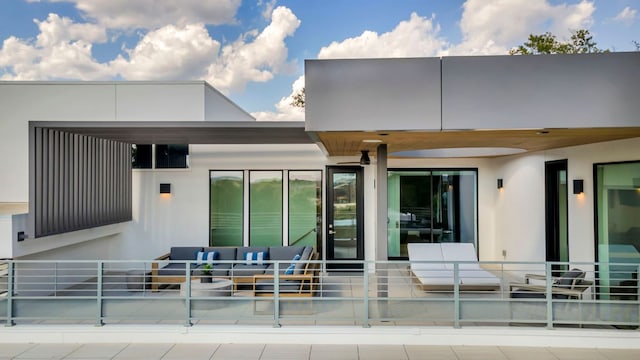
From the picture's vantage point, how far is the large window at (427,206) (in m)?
10.1

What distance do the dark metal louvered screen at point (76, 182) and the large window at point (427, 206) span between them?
607cm

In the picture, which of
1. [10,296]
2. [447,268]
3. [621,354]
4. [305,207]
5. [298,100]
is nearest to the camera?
[621,354]

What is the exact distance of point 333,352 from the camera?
14.8 feet

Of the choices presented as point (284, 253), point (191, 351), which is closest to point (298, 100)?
point (284, 253)

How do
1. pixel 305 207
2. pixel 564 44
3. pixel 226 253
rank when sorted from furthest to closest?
pixel 564 44
pixel 305 207
pixel 226 253

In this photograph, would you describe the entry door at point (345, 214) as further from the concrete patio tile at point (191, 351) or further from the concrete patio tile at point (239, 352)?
the concrete patio tile at point (191, 351)

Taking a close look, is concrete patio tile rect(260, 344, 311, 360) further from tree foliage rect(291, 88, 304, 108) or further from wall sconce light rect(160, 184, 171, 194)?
tree foliage rect(291, 88, 304, 108)

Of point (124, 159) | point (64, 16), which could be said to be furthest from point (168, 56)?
point (124, 159)

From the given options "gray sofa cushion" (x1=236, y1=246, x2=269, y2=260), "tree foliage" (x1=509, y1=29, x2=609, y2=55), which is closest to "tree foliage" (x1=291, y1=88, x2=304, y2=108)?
"tree foliage" (x1=509, y1=29, x2=609, y2=55)

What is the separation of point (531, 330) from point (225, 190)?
6547 millimetres

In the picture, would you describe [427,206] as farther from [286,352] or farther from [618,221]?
[286,352]

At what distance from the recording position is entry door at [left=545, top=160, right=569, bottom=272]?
703 cm

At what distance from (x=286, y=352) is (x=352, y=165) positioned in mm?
5148

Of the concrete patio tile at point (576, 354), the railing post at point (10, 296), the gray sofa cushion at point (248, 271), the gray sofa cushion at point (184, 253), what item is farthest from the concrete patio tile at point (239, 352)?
the gray sofa cushion at point (184, 253)
